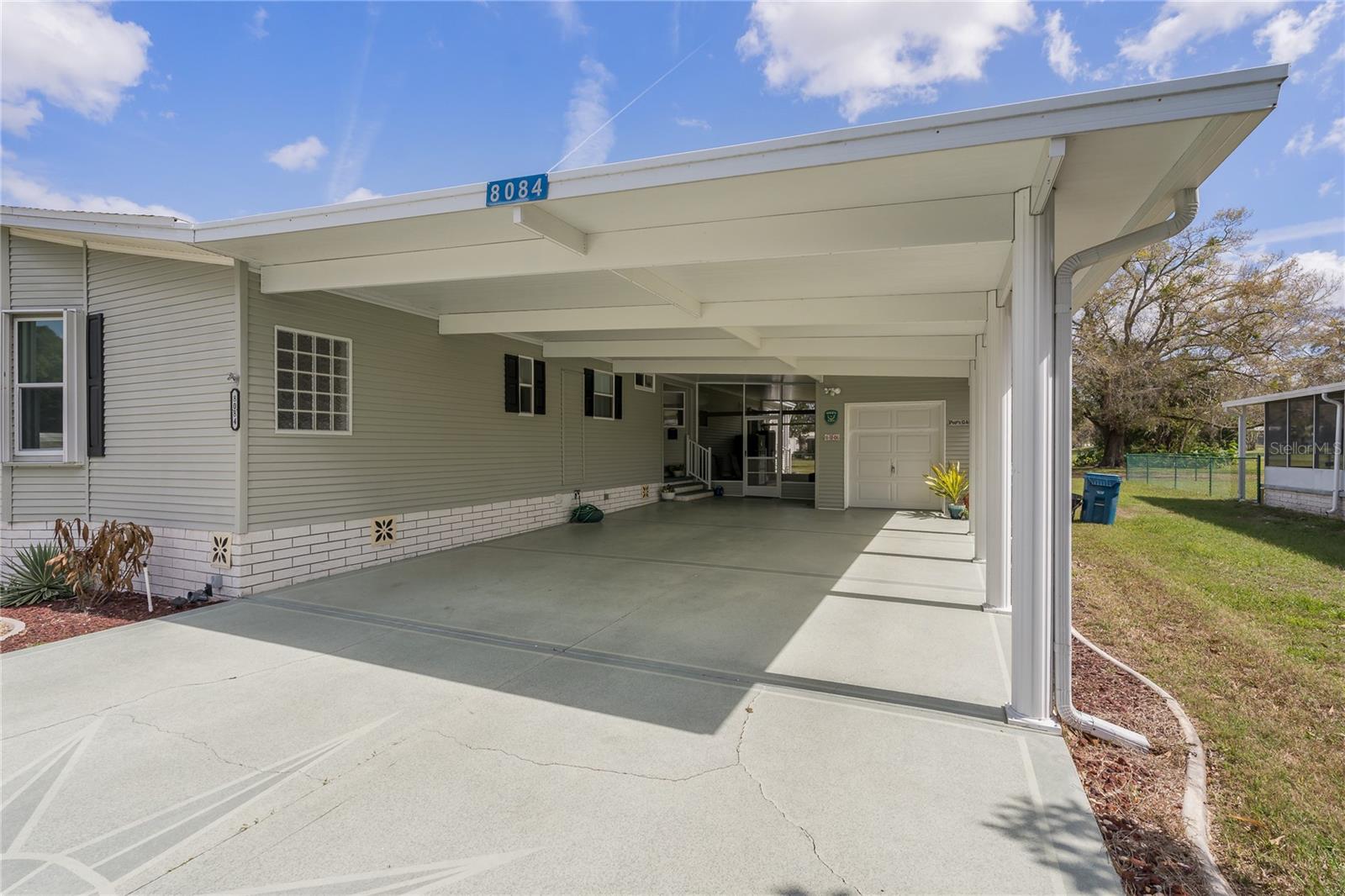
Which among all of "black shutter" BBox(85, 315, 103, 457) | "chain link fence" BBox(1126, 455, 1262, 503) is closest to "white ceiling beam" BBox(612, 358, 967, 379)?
"black shutter" BBox(85, 315, 103, 457)

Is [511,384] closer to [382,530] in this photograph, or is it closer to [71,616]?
[382,530]

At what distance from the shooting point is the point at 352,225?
4363 millimetres

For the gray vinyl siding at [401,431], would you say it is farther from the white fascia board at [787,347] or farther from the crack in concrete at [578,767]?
the crack in concrete at [578,767]

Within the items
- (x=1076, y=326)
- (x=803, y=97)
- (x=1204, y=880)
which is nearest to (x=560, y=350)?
(x=803, y=97)

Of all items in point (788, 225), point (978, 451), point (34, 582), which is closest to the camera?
point (788, 225)

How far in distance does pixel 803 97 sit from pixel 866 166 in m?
5.10

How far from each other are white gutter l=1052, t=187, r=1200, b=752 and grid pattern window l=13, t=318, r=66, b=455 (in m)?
8.86

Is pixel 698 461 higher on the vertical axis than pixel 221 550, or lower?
higher

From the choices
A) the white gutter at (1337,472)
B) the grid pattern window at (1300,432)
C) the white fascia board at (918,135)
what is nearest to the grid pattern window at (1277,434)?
the grid pattern window at (1300,432)

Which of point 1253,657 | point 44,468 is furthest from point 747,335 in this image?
point 44,468

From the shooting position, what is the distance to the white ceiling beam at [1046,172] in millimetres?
2660

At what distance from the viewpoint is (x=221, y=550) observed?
18.8ft

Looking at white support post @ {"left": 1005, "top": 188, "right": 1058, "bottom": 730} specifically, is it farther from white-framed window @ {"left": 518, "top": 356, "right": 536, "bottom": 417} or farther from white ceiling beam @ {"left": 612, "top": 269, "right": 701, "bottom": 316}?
white-framed window @ {"left": 518, "top": 356, "right": 536, "bottom": 417}

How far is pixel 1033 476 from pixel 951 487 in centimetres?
920
